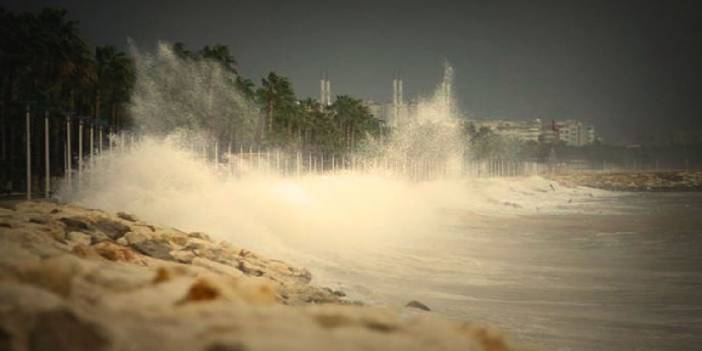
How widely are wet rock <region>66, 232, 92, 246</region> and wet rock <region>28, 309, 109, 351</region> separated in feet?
24.4

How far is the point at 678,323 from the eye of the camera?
1104 cm

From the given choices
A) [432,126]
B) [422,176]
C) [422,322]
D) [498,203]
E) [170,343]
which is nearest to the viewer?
[170,343]

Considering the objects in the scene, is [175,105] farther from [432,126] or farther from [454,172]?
[454,172]

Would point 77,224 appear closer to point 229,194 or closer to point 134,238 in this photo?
point 134,238

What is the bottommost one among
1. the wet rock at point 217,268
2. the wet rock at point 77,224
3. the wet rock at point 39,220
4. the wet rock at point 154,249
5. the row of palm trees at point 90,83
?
the wet rock at point 217,268

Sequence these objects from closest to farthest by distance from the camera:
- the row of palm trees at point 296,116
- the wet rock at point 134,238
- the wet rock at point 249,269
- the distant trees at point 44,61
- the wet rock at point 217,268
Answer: the wet rock at point 217,268, the wet rock at point 134,238, the wet rock at point 249,269, the distant trees at point 44,61, the row of palm trees at point 296,116

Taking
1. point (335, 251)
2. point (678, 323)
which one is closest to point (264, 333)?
point (678, 323)

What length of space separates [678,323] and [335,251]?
35.4ft

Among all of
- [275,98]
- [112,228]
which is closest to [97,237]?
[112,228]

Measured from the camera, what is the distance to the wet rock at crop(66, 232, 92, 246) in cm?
1074

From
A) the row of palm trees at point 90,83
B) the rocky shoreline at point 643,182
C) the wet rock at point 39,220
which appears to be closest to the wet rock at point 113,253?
the wet rock at point 39,220

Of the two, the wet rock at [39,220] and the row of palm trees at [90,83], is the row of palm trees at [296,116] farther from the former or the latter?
the wet rock at [39,220]

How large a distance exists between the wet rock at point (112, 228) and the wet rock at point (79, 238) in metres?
0.93

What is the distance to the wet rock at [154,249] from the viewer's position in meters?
11.5
